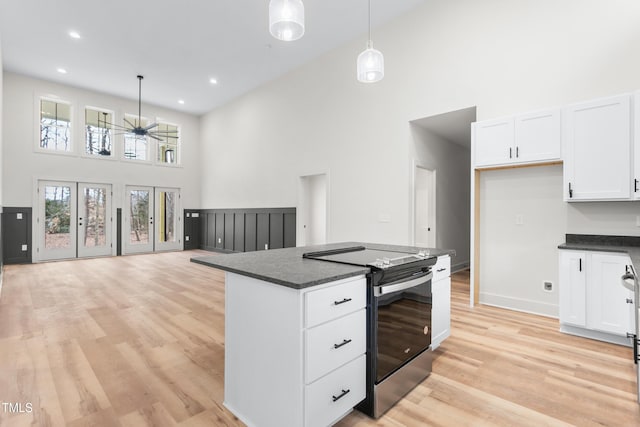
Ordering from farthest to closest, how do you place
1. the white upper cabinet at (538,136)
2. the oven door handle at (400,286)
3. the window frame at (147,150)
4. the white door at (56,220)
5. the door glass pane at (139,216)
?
the door glass pane at (139,216) < the window frame at (147,150) < the white door at (56,220) < the white upper cabinet at (538,136) < the oven door handle at (400,286)

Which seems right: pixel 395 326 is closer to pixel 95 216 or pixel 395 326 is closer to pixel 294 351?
pixel 294 351

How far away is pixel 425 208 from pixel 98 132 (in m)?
8.26

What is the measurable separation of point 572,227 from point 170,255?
27.8 ft

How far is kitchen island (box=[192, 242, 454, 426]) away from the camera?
57.9 inches

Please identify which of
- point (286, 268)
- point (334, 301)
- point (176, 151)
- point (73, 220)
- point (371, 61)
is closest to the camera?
point (334, 301)

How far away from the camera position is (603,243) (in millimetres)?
3162

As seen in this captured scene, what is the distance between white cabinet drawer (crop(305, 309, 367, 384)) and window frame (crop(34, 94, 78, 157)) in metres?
8.81

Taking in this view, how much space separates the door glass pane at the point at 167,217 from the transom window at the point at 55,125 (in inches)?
99.6

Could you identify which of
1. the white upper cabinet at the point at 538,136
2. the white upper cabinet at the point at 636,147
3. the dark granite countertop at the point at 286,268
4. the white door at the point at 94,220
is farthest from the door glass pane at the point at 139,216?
the white upper cabinet at the point at 636,147

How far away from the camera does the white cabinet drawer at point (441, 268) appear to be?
2486mm

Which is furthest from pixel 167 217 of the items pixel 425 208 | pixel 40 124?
pixel 425 208

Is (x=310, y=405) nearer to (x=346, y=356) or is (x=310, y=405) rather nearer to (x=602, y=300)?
(x=346, y=356)

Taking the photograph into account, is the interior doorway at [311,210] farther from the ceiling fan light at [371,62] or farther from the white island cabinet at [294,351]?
the white island cabinet at [294,351]

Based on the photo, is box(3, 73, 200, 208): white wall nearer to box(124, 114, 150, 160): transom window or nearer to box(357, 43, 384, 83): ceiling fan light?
box(124, 114, 150, 160): transom window
